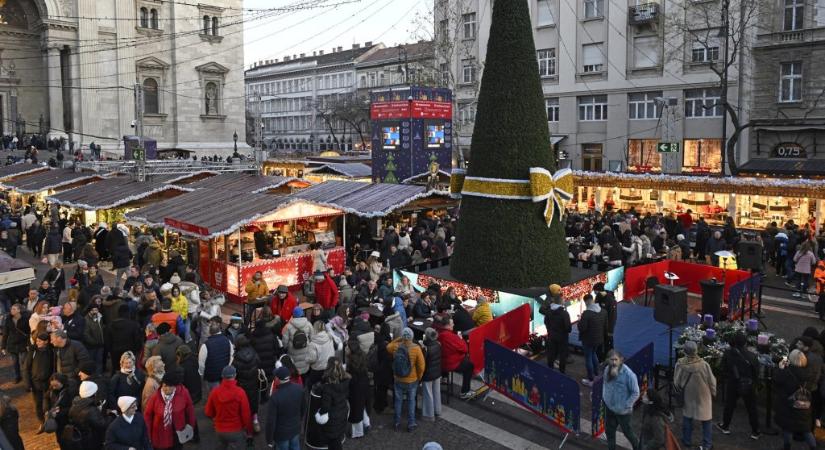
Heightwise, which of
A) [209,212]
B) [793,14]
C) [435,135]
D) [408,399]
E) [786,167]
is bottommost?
[408,399]

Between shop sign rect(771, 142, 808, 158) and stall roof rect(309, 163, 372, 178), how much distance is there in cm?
2062

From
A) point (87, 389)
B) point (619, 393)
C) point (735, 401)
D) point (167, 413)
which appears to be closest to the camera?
point (87, 389)

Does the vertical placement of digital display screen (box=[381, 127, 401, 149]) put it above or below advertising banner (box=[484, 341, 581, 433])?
above

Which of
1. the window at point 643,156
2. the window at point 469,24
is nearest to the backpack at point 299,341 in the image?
the window at point 643,156

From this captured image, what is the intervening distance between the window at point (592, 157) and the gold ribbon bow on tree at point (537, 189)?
2846cm

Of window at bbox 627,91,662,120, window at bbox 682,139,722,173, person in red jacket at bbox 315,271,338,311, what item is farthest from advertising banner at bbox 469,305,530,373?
window at bbox 627,91,662,120

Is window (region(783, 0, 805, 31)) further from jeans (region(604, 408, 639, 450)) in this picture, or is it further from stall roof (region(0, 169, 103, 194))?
stall roof (region(0, 169, 103, 194))

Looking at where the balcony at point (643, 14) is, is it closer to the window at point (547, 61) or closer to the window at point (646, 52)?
the window at point (646, 52)

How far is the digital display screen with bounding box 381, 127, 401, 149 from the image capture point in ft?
99.1

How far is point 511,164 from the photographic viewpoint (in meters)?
14.8

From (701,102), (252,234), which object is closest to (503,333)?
(252,234)

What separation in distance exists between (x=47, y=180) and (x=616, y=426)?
2846cm

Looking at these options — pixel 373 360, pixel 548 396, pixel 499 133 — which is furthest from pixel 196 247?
pixel 548 396

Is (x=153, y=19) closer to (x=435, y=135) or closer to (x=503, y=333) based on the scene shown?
(x=435, y=135)
